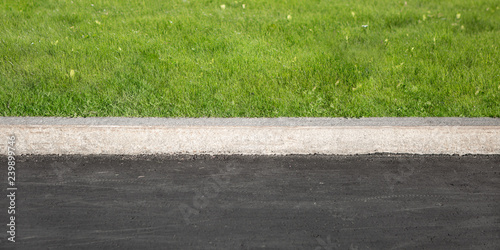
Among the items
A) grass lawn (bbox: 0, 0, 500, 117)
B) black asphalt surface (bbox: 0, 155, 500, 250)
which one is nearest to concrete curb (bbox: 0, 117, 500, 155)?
black asphalt surface (bbox: 0, 155, 500, 250)

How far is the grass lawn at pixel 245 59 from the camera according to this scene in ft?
14.9

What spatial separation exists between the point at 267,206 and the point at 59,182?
1844mm

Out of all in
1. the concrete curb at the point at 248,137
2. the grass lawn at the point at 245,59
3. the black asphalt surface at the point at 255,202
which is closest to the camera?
the black asphalt surface at the point at 255,202

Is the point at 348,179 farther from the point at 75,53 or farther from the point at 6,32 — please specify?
the point at 6,32

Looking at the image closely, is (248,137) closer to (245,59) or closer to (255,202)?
(255,202)

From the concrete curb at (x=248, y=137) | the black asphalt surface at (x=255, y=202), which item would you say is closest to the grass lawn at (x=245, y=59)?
the concrete curb at (x=248, y=137)

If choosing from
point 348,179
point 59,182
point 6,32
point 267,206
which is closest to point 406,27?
point 348,179

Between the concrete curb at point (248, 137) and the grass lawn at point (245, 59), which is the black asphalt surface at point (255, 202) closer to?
the concrete curb at point (248, 137)

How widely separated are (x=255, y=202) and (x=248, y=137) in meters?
0.86

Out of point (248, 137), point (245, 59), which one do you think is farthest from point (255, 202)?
point (245, 59)

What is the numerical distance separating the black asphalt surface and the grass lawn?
74 cm

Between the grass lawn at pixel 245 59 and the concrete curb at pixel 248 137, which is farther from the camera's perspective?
the grass lawn at pixel 245 59

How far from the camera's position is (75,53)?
18.4 ft

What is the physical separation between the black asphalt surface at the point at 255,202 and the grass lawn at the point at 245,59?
74 centimetres
